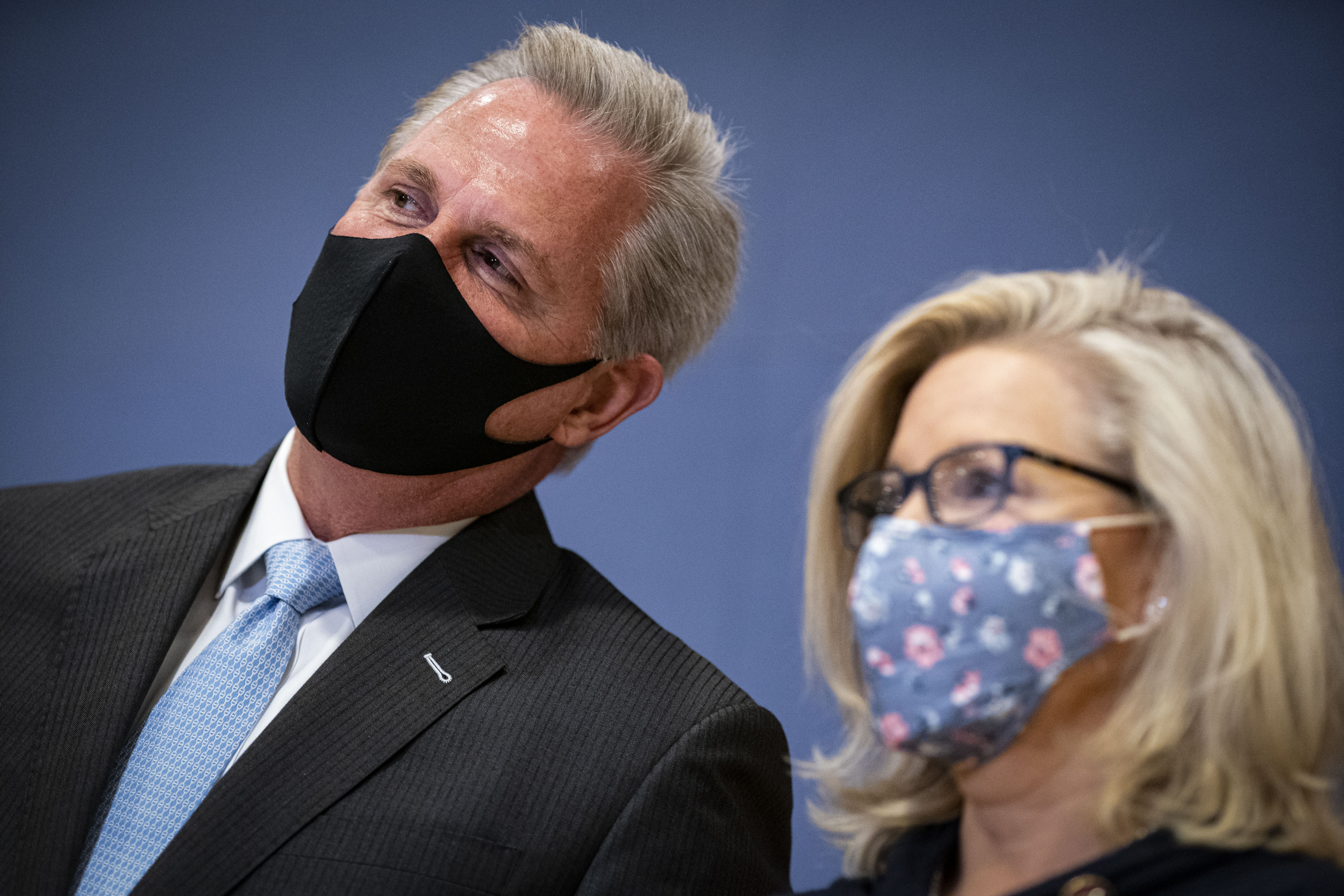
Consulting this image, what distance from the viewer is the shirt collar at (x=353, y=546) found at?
1786 millimetres

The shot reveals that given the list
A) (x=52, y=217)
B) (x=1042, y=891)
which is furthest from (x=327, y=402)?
(x=52, y=217)

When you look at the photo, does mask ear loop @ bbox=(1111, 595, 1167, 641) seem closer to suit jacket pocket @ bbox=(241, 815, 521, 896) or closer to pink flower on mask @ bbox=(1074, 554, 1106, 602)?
pink flower on mask @ bbox=(1074, 554, 1106, 602)

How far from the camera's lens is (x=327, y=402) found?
5.56 ft

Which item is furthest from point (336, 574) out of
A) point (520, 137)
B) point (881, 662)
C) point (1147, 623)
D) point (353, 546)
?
point (1147, 623)

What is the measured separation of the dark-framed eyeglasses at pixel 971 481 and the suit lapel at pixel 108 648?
3.61ft

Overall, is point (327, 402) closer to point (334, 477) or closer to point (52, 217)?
point (334, 477)

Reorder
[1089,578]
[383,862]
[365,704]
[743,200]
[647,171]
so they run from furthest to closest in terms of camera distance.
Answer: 1. [743,200]
2. [647,171]
3. [365,704]
4. [383,862]
5. [1089,578]

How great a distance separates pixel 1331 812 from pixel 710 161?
1.41 m

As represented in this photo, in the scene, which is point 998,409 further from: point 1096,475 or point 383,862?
point 383,862

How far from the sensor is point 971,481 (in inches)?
44.0

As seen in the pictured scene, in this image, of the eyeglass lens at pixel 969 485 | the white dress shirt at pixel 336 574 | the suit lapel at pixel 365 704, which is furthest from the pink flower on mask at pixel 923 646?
the white dress shirt at pixel 336 574

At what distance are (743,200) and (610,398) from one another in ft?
2.14

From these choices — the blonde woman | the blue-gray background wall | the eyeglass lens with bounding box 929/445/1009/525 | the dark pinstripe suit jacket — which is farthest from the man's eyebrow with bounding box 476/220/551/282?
the eyeglass lens with bounding box 929/445/1009/525

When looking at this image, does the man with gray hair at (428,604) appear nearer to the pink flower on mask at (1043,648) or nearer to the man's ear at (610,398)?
the man's ear at (610,398)
